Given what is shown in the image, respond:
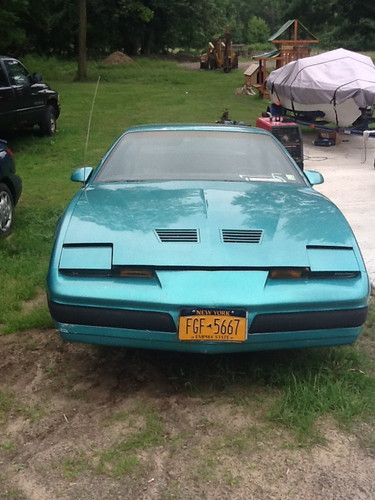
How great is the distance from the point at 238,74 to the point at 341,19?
781 centimetres

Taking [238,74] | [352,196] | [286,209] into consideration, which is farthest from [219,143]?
[238,74]

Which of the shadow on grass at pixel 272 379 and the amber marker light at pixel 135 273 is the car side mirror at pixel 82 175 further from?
the amber marker light at pixel 135 273

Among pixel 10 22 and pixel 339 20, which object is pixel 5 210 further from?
pixel 339 20

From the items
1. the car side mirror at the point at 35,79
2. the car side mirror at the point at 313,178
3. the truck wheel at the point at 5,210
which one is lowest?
the truck wheel at the point at 5,210

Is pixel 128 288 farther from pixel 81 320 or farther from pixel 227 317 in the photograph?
pixel 227 317

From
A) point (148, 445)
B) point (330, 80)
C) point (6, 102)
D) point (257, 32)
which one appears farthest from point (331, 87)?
point (257, 32)

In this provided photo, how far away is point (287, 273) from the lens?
3119 mm

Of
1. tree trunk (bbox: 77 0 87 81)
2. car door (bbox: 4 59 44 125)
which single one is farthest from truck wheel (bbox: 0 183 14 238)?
tree trunk (bbox: 77 0 87 81)

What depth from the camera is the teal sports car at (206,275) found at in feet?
9.75

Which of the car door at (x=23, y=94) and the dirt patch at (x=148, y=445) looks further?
the car door at (x=23, y=94)

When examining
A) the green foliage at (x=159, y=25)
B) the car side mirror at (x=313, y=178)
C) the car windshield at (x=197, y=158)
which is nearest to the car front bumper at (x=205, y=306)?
the car windshield at (x=197, y=158)

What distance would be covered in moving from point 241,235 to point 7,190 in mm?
3632

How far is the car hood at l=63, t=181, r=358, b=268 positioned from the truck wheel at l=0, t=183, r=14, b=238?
2.29 metres

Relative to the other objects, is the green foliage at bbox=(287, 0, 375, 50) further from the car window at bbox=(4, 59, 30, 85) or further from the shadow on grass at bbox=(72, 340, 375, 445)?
the shadow on grass at bbox=(72, 340, 375, 445)
